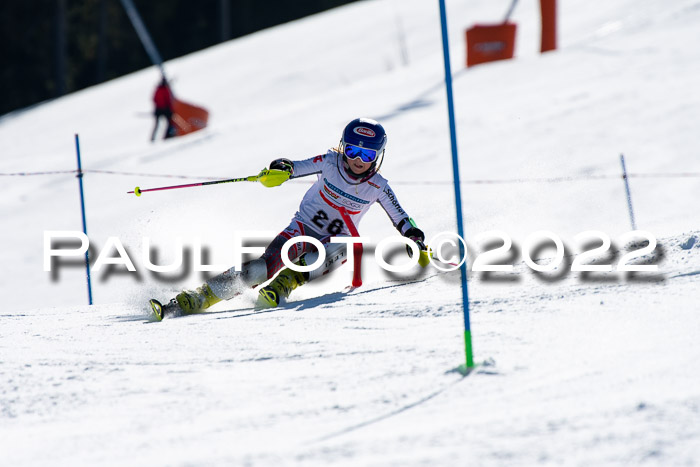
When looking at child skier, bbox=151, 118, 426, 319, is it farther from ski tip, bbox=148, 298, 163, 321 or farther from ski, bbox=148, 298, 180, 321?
ski tip, bbox=148, 298, 163, 321

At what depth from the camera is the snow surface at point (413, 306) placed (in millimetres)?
3393

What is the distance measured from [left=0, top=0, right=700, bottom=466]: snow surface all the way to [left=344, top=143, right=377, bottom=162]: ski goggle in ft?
2.96

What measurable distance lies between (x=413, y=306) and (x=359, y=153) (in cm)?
145

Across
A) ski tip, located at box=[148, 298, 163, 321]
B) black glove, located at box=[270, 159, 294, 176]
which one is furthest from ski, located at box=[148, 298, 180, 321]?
black glove, located at box=[270, 159, 294, 176]

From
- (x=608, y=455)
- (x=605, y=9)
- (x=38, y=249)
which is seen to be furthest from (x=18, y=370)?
(x=605, y=9)

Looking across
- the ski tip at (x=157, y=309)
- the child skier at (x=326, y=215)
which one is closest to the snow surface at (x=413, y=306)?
the ski tip at (x=157, y=309)

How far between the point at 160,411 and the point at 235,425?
40 centimetres

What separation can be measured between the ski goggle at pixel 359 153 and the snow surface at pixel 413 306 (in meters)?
0.90

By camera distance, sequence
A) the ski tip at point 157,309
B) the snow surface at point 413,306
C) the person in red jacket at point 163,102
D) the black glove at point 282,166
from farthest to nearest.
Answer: the person in red jacket at point 163,102 → the black glove at point 282,166 → the ski tip at point 157,309 → the snow surface at point 413,306

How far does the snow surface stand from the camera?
339cm

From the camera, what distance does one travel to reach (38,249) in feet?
38.6

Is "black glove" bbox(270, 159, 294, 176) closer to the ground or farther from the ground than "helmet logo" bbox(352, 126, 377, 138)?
closer to the ground

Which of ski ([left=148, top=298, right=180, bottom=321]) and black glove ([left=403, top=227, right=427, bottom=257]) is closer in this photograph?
ski ([left=148, top=298, right=180, bottom=321])

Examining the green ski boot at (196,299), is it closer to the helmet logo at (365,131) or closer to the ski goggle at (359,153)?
the ski goggle at (359,153)
